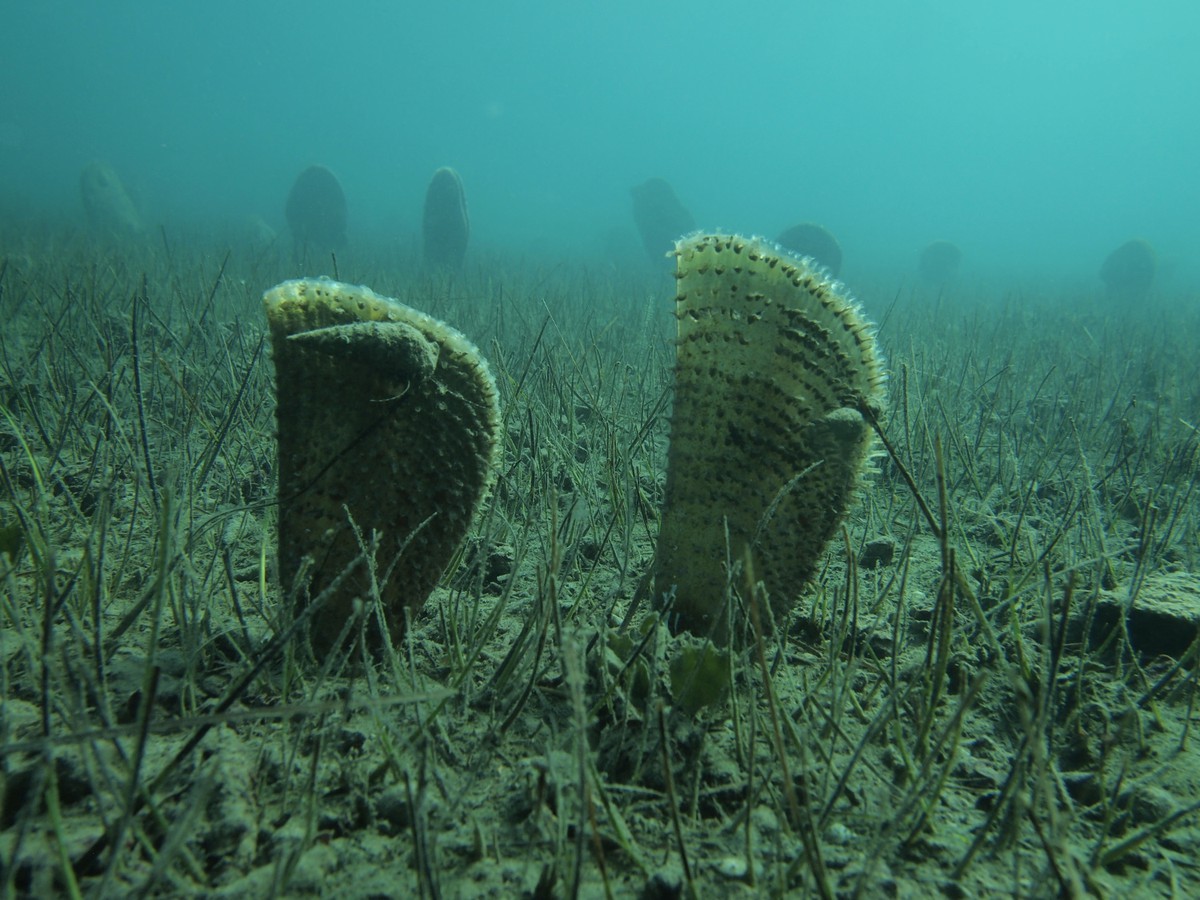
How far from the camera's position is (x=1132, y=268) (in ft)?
59.4

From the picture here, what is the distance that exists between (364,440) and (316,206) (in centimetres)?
1730

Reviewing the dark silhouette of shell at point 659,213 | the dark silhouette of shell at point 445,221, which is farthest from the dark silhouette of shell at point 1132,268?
the dark silhouette of shell at point 445,221

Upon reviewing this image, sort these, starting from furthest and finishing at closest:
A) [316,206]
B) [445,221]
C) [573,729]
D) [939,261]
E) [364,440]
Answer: [939,261] < [316,206] < [445,221] < [364,440] < [573,729]

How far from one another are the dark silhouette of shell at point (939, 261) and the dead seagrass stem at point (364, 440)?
86.3ft

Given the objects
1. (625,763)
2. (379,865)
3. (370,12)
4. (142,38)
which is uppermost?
(370,12)

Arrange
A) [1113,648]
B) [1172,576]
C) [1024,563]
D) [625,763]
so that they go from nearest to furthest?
[625,763] < [1113,648] < [1172,576] < [1024,563]

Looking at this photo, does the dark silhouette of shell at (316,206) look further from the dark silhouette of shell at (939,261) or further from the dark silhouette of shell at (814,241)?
the dark silhouette of shell at (939,261)

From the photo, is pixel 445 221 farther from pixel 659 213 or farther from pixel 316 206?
pixel 659 213

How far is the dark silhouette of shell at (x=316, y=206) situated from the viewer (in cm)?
1616

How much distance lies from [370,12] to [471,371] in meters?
170

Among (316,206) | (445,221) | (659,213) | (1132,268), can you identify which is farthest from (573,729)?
(659,213)

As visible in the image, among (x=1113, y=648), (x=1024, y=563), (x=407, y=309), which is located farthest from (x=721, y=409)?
(x=1024, y=563)

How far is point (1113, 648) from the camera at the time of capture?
173 cm

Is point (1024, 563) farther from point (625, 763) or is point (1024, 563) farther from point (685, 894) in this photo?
point (685, 894)
